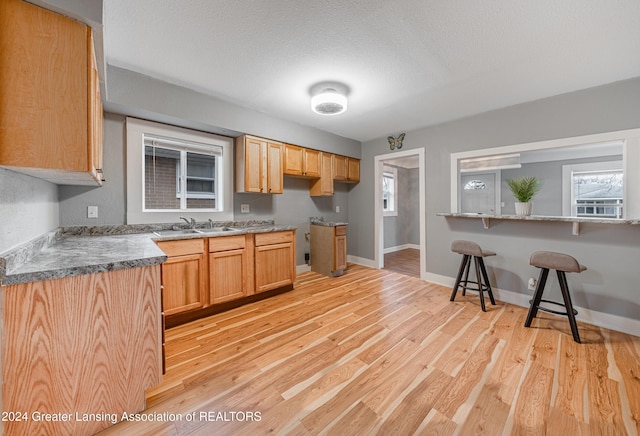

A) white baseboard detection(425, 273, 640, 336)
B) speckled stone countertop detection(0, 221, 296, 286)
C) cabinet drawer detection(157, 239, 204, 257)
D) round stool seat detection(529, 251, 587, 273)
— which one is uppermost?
speckled stone countertop detection(0, 221, 296, 286)

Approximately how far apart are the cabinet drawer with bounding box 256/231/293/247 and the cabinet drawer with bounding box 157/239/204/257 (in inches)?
27.4

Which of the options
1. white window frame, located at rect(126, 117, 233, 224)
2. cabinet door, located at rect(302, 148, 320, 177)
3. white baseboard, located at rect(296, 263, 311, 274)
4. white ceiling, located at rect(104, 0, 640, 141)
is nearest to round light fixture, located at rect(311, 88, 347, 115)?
white ceiling, located at rect(104, 0, 640, 141)

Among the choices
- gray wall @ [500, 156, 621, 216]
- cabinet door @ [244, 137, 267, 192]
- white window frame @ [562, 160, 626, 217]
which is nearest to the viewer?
cabinet door @ [244, 137, 267, 192]

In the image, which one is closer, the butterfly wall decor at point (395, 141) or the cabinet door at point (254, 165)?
the cabinet door at point (254, 165)

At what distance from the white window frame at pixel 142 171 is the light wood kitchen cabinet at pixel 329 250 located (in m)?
1.54

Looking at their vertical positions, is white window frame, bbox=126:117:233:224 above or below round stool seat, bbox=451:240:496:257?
above

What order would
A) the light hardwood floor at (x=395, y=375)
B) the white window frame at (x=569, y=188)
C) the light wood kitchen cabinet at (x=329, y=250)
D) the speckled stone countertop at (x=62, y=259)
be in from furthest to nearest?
the white window frame at (x=569, y=188) < the light wood kitchen cabinet at (x=329, y=250) < the light hardwood floor at (x=395, y=375) < the speckled stone countertop at (x=62, y=259)

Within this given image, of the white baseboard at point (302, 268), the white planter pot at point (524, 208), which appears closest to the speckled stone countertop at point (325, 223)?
the white baseboard at point (302, 268)

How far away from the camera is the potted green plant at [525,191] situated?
2803 millimetres

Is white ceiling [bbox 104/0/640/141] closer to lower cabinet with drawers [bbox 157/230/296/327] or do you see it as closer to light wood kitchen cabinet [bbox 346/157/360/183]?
lower cabinet with drawers [bbox 157/230/296/327]

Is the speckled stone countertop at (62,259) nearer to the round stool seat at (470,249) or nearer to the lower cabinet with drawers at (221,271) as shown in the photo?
the lower cabinet with drawers at (221,271)

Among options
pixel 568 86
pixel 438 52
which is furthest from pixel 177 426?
pixel 568 86

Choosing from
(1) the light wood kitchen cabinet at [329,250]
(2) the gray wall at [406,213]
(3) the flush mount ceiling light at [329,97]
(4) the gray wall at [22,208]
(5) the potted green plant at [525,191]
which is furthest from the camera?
(2) the gray wall at [406,213]

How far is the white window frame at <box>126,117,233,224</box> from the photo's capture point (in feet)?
8.82
